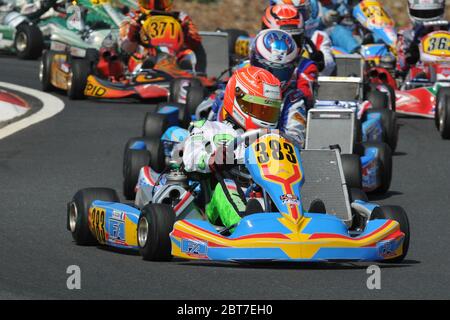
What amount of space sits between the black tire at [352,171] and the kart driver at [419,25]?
19.9ft

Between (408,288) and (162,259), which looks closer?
(408,288)

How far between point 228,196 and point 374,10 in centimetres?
1090

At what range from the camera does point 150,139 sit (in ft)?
37.2

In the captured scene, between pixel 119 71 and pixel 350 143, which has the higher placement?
pixel 350 143

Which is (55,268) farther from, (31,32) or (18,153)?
(31,32)

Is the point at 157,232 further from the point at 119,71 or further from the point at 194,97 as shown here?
the point at 119,71

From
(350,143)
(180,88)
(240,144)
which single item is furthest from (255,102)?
(180,88)

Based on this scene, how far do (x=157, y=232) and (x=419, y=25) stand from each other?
29.0 ft

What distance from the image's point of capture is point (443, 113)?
45.8 feet

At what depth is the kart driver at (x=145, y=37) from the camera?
16.4 metres

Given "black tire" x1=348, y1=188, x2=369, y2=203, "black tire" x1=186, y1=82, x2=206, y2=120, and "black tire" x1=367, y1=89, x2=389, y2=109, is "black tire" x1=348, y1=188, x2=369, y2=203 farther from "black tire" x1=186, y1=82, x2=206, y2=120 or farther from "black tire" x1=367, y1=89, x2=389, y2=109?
"black tire" x1=367, y1=89, x2=389, y2=109
